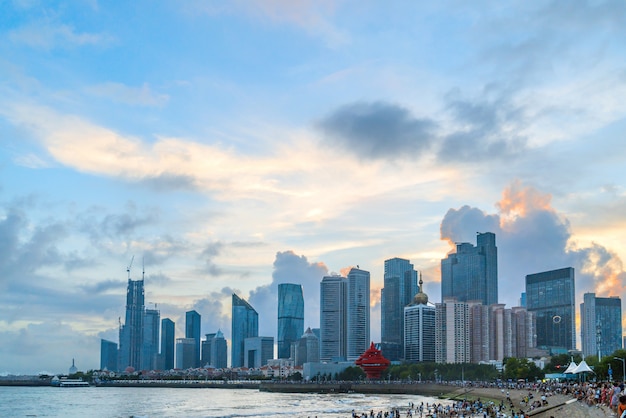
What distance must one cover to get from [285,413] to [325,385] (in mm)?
98210

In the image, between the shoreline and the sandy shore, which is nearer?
the sandy shore

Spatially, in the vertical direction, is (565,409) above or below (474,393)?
above

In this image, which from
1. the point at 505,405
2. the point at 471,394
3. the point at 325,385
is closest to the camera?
the point at 505,405

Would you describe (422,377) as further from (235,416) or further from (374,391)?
(235,416)

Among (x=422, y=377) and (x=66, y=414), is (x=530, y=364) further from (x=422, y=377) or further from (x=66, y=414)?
(x=66, y=414)

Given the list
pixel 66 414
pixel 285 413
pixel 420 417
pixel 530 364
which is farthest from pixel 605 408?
pixel 530 364

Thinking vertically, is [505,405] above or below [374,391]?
above

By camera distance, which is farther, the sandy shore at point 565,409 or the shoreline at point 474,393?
the shoreline at point 474,393

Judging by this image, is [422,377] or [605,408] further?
[422,377]

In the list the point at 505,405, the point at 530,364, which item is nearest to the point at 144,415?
the point at 505,405

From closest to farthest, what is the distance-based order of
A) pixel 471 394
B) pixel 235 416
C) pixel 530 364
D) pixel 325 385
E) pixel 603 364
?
pixel 235 416, pixel 603 364, pixel 471 394, pixel 530 364, pixel 325 385

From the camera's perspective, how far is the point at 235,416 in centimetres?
9081

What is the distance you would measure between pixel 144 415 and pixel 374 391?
90957 millimetres

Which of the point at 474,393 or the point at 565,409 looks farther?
the point at 474,393
